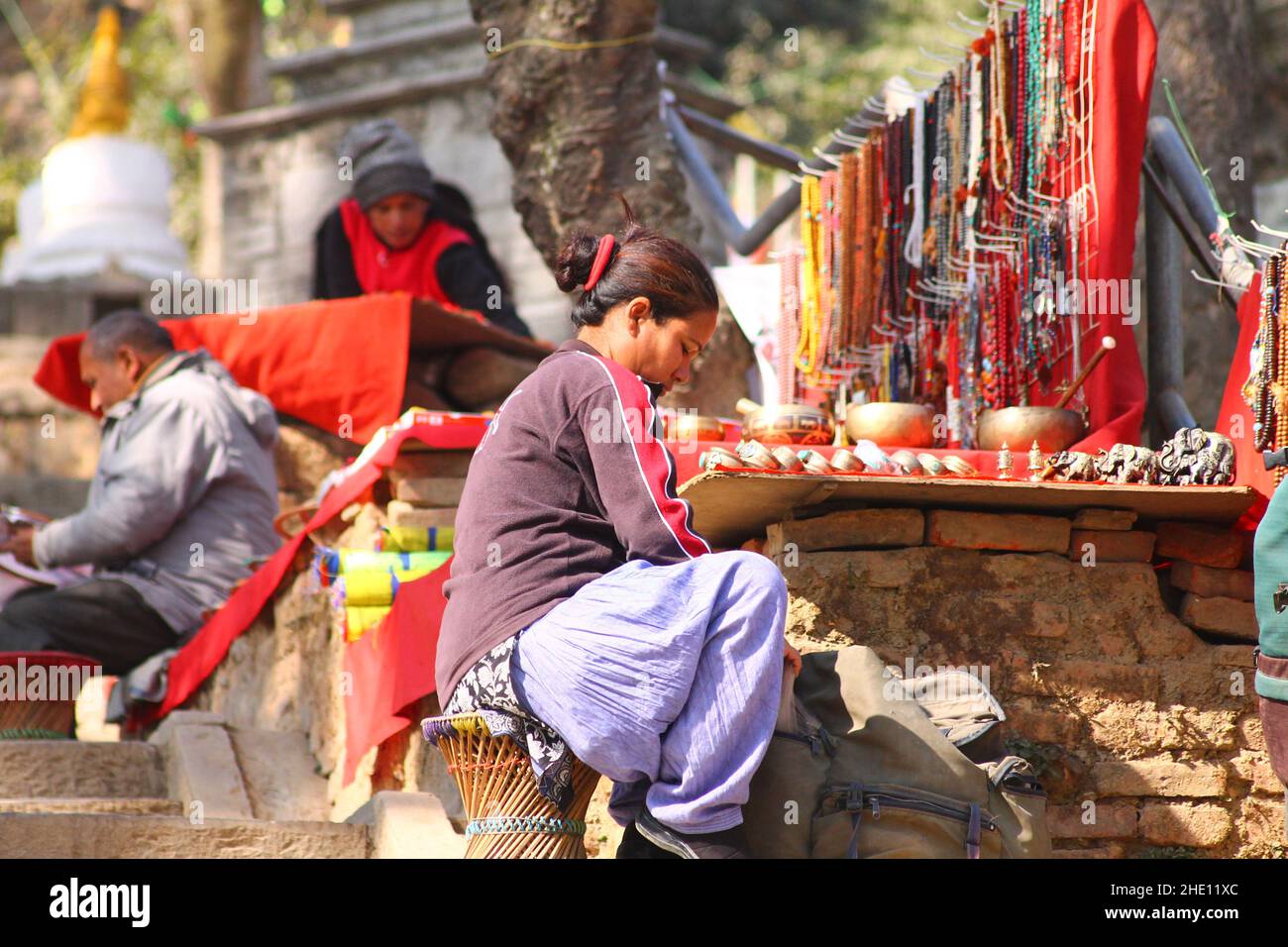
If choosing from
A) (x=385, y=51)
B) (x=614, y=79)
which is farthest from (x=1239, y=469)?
(x=385, y=51)

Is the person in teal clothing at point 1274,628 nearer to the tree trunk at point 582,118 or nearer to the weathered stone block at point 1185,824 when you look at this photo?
the weathered stone block at point 1185,824

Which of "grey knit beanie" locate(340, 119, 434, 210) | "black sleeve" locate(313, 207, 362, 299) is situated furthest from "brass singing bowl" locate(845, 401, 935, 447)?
"black sleeve" locate(313, 207, 362, 299)

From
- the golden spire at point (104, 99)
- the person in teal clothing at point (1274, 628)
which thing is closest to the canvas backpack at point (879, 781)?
the person in teal clothing at point (1274, 628)

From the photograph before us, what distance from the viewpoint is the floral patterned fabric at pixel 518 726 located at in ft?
10.8

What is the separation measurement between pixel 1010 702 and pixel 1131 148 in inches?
67.1

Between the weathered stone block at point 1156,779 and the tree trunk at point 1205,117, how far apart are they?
10.0ft

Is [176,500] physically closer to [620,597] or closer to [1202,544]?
[620,597]

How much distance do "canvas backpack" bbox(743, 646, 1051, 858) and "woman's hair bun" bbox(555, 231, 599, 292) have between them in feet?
3.15

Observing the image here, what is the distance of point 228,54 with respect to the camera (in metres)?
16.9

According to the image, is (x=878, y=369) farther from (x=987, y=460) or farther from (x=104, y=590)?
(x=104, y=590)

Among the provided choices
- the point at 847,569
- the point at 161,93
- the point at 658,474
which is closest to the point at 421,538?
the point at 847,569

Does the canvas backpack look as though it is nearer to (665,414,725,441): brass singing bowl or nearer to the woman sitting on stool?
the woman sitting on stool

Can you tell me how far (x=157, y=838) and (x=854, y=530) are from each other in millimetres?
1813
